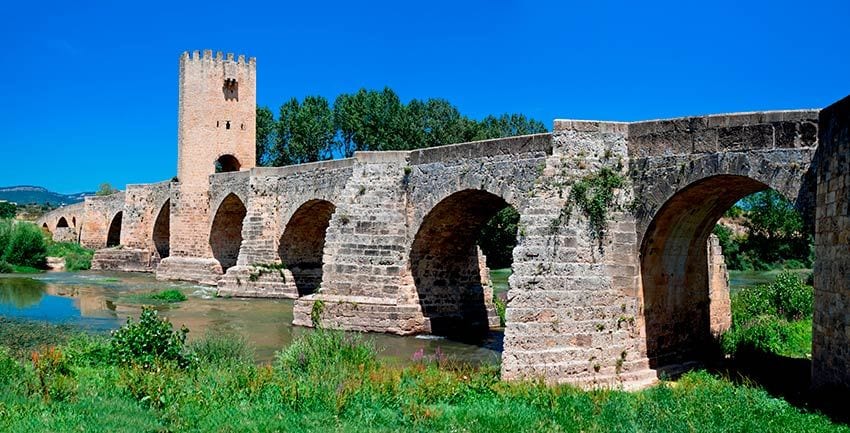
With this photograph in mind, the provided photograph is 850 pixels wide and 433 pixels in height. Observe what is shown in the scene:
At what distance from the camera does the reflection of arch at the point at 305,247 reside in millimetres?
25641

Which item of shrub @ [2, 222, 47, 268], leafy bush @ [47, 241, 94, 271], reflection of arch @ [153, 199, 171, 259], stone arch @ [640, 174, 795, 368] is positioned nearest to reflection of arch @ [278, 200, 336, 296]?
reflection of arch @ [153, 199, 171, 259]

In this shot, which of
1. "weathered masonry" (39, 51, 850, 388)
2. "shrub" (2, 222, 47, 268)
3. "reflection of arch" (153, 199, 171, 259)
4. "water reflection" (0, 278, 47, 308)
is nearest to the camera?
"weathered masonry" (39, 51, 850, 388)

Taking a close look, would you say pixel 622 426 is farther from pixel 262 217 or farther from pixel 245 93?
pixel 245 93

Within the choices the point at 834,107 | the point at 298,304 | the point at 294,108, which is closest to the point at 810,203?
the point at 834,107

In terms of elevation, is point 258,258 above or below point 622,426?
above

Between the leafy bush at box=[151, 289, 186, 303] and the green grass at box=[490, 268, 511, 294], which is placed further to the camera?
the green grass at box=[490, 268, 511, 294]

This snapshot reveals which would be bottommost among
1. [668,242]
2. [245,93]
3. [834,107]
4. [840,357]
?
[840,357]

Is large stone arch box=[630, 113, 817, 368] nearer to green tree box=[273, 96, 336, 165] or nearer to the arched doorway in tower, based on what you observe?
the arched doorway in tower

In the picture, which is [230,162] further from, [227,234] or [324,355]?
[324,355]

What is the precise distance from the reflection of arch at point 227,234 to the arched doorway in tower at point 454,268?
14.7m

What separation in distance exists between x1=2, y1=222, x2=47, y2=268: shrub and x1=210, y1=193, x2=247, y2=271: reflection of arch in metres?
10.9

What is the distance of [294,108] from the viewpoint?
46.6 meters

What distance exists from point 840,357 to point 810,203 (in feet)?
7.28

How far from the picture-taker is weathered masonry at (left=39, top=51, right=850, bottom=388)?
10141mm
